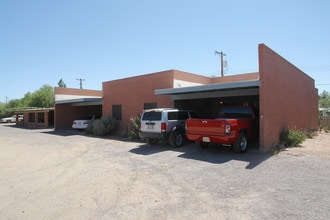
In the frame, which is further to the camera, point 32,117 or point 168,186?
point 32,117

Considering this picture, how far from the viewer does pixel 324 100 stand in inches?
2046

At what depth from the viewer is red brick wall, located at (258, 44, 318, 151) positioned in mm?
10219

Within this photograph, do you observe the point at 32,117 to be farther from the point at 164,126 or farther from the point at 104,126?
the point at 164,126

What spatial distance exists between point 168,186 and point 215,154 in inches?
174

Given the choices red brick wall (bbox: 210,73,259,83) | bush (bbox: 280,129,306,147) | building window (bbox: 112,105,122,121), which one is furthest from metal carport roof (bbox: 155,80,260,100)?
building window (bbox: 112,105,122,121)

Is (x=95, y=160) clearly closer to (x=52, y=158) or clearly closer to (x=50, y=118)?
(x=52, y=158)

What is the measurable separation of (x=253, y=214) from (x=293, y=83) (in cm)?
1235

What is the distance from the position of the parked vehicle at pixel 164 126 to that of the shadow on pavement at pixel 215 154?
1.68 ft

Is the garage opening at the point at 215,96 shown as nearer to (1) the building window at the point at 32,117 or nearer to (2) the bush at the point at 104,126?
(2) the bush at the point at 104,126

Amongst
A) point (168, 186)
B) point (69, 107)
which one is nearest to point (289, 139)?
point (168, 186)

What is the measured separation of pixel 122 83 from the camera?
19.3 meters

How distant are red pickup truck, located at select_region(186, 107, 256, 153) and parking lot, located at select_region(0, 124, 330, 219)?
584 mm

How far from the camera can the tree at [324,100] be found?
50.2 metres

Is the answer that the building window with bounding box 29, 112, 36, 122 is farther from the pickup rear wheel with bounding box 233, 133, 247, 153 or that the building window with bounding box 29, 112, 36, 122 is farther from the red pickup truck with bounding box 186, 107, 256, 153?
the pickup rear wheel with bounding box 233, 133, 247, 153
